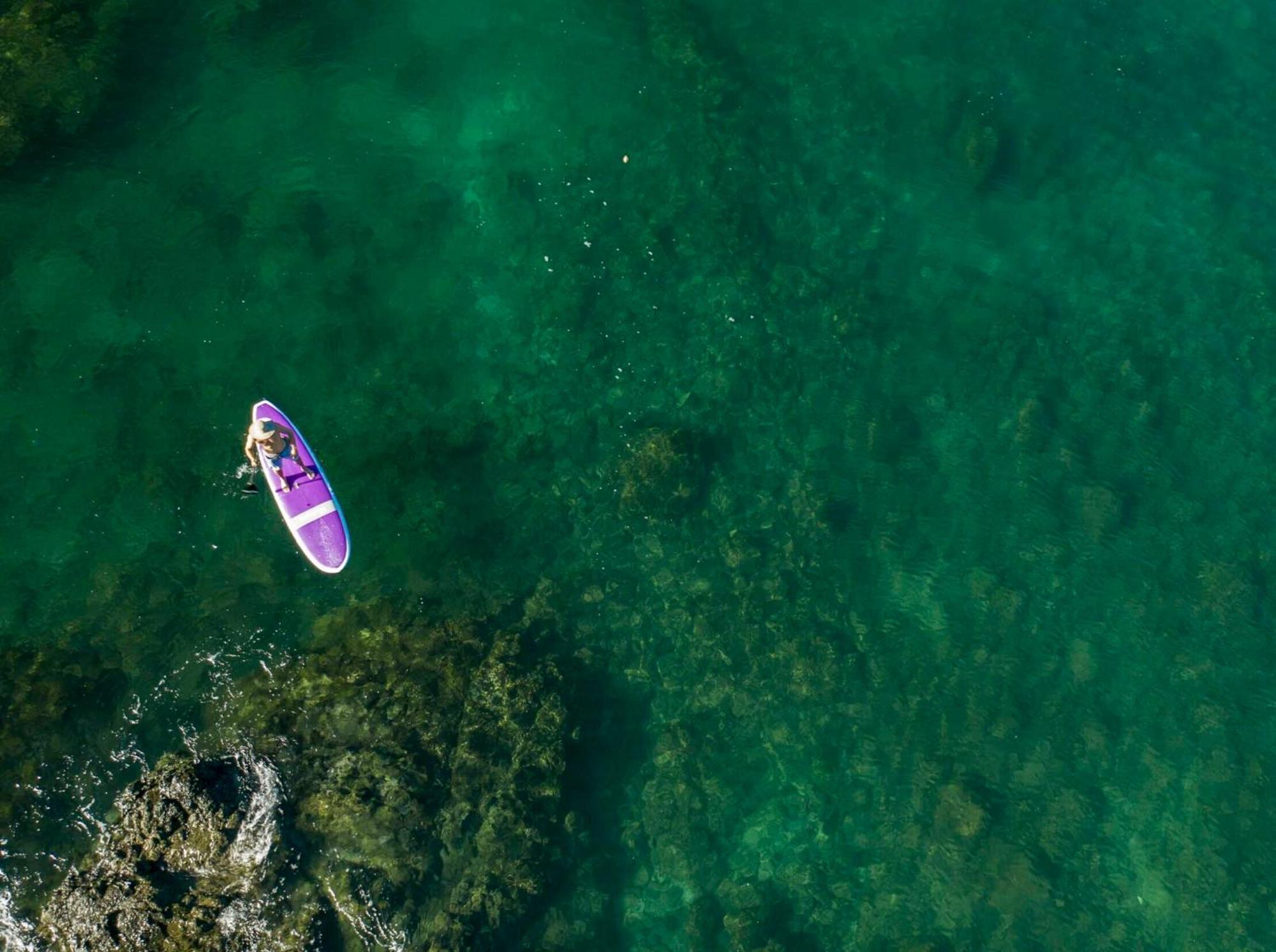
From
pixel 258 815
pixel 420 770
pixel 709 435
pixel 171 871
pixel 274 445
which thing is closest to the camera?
pixel 171 871

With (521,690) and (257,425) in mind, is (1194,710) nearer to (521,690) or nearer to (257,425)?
(521,690)

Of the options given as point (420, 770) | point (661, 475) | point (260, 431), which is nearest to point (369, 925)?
point (420, 770)

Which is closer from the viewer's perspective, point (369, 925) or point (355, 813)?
point (369, 925)

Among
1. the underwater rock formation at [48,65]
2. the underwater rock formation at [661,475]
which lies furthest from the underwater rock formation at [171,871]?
the underwater rock formation at [48,65]

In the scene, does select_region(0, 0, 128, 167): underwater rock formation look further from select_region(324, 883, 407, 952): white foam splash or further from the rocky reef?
select_region(324, 883, 407, 952): white foam splash

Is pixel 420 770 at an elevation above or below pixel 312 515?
below

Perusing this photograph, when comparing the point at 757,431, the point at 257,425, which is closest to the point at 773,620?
the point at 757,431

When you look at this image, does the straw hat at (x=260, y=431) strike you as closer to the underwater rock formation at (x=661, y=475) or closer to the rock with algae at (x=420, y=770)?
the rock with algae at (x=420, y=770)

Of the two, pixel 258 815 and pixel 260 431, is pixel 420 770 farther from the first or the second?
pixel 260 431
